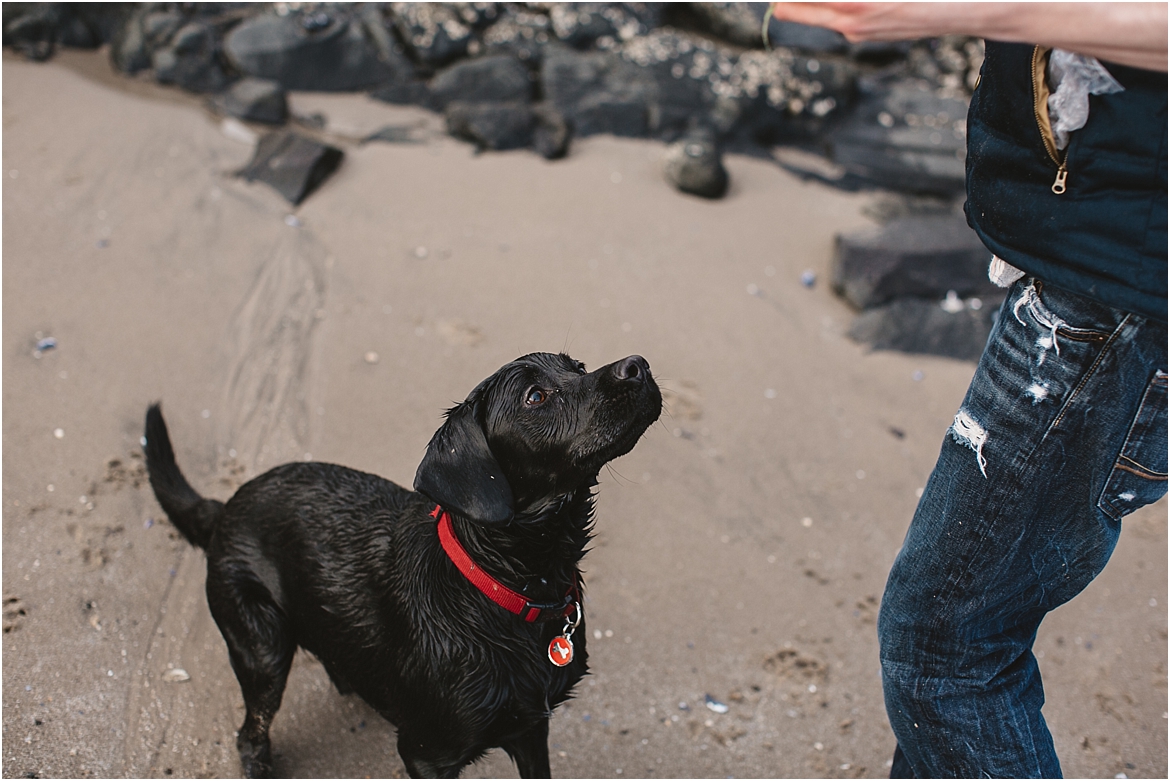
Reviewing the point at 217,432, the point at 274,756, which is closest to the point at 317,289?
the point at 217,432

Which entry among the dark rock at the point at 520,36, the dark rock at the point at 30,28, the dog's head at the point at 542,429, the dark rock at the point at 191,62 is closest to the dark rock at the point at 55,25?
the dark rock at the point at 30,28

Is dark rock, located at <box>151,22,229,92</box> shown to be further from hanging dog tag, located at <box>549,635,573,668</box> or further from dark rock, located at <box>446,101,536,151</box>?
hanging dog tag, located at <box>549,635,573,668</box>

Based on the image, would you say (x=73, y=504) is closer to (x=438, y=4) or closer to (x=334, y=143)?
(x=334, y=143)

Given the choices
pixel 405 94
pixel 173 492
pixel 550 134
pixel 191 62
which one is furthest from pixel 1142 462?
pixel 191 62

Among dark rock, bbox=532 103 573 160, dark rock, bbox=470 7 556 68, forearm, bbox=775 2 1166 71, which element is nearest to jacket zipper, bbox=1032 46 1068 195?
forearm, bbox=775 2 1166 71

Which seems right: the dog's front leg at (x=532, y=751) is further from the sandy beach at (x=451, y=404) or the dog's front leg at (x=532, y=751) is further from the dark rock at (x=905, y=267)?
the dark rock at (x=905, y=267)

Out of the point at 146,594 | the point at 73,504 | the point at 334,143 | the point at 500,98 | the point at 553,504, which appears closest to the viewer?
the point at 553,504

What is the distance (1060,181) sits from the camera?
5.21 feet

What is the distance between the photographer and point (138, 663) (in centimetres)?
286

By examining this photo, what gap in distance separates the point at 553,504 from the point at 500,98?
5.53m

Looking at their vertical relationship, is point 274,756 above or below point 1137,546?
above

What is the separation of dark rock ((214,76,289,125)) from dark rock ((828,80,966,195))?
4310mm

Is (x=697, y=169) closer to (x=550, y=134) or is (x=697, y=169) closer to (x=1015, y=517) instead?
(x=550, y=134)

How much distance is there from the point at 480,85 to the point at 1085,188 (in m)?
6.05
